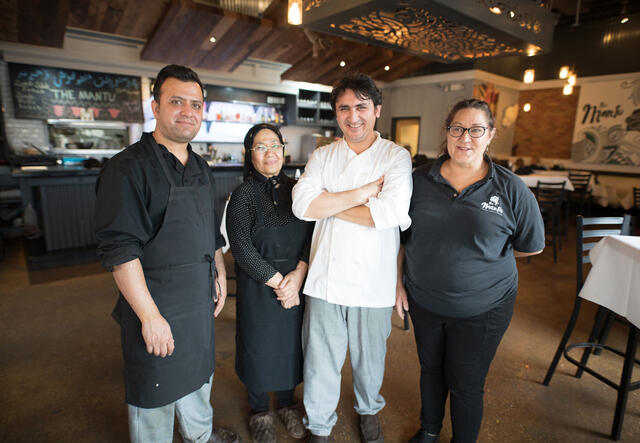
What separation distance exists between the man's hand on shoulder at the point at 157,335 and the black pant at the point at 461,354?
3.73 feet

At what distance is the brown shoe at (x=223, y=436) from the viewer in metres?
1.90

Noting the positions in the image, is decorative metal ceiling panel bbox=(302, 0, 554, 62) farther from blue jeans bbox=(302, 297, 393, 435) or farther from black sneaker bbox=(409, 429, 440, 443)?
black sneaker bbox=(409, 429, 440, 443)

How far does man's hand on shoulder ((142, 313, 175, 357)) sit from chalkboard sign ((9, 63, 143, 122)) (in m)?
6.78

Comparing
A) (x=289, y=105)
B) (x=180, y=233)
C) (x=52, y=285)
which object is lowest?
(x=52, y=285)

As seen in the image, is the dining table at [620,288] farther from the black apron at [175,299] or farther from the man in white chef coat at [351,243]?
the black apron at [175,299]

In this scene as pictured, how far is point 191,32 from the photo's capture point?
6.23 meters

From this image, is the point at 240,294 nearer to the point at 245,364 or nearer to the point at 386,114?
the point at 245,364

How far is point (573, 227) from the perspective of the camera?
7570 mm

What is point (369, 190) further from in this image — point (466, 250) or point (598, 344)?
point (598, 344)

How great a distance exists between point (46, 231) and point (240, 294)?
3.93 metres

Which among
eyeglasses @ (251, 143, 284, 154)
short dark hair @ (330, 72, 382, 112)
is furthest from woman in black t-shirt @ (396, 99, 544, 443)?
eyeglasses @ (251, 143, 284, 154)

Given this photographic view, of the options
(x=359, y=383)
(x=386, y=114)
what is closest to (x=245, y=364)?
(x=359, y=383)

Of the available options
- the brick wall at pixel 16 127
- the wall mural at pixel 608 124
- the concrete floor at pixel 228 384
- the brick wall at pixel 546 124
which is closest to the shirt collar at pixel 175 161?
the concrete floor at pixel 228 384

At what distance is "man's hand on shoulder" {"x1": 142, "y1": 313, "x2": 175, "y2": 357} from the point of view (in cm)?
136
